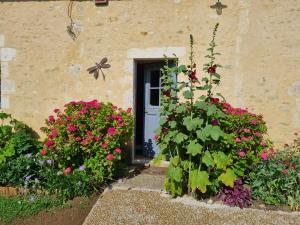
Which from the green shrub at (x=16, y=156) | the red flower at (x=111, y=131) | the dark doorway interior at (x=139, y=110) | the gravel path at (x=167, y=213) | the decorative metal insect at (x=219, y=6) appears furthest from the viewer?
the dark doorway interior at (x=139, y=110)

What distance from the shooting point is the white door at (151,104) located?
6023mm

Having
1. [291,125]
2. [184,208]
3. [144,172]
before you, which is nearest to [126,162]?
[144,172]

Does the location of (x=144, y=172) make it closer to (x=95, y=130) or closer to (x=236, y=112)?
(x=95, y=130)

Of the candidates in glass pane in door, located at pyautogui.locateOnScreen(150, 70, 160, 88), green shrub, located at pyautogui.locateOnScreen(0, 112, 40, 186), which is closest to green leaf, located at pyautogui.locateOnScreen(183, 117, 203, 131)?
glass pane in door, located at pyautogui.locateOnScreen(150, 70, 160, 88)

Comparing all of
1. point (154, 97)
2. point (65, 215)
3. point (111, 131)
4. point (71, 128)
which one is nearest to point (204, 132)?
point (111, 131)

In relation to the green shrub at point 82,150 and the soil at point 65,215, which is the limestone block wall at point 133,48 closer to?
the green shrub at point 82,150

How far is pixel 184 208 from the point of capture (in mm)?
3848

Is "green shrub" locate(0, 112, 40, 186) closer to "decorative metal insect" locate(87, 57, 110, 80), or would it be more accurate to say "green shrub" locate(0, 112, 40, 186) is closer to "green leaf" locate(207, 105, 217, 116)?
"decorative metal insect" locate(87, 57, 110, 80)

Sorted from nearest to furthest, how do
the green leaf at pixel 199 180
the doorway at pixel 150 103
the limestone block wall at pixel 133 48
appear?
the green leaf at pixel 199 180
the limestone block wall at pixel 133 48
the doorway at pixel 150 103

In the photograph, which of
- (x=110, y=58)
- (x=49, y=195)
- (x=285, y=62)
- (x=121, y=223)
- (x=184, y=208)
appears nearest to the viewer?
(x=121, y=223)

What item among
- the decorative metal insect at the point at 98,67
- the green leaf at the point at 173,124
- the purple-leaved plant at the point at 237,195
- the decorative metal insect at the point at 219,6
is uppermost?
the decorative metal insect at the point at 219,6

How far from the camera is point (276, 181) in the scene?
4.01 metres

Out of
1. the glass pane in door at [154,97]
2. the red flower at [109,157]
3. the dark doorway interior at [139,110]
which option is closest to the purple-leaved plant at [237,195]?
the red flower at [109,157]

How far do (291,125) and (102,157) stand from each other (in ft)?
10.4
